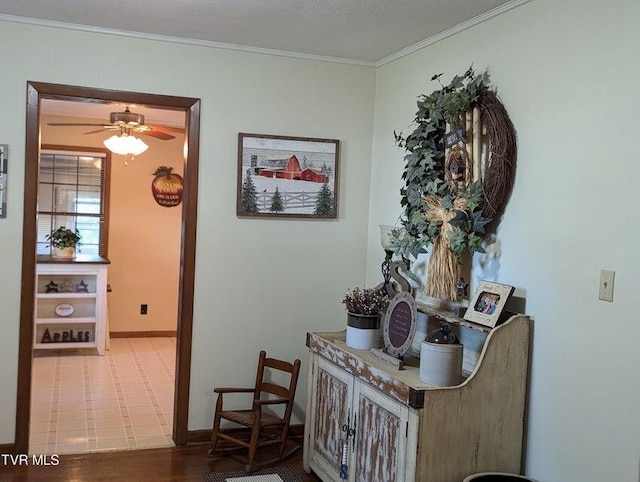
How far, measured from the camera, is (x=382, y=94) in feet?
13.4

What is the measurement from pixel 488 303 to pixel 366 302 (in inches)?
26.7

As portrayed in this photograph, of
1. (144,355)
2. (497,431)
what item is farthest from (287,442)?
(144,355)

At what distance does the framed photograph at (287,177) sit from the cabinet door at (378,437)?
134 cm

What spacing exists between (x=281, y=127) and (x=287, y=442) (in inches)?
75.1

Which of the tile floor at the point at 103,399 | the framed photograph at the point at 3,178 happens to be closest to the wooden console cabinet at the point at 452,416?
the tile floor at the point at 103,399

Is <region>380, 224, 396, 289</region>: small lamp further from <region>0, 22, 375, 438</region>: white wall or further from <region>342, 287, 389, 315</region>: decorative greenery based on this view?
<region>0, 22, 375, 438</region>: white wall

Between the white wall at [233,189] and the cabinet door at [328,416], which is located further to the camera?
the white wall at [233,189]

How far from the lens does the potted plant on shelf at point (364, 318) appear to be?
3.21 m

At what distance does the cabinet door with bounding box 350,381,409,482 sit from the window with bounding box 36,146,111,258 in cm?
447

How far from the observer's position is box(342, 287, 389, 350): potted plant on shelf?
10.5 ft

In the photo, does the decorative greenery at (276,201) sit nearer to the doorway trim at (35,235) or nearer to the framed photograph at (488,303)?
the doorway trim at (35,235)

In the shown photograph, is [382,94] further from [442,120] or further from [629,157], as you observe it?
[629,157]

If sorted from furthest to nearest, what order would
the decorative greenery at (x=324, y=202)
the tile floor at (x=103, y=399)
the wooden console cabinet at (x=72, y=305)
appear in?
the wooden console cabinet at (x=72, y=305), the decorative greenery at (x=324, y=202), the tile floor at (x=103, y=399)

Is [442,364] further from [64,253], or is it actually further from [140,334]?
[140,334]
